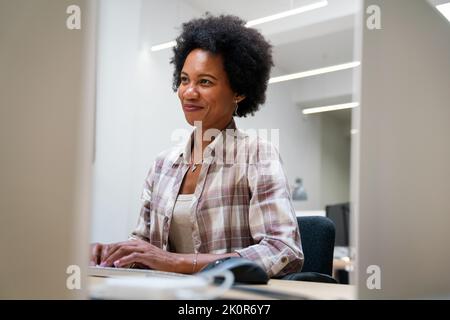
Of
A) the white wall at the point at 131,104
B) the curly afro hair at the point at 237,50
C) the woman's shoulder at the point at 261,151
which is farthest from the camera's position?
the white wall at the point at 131,104

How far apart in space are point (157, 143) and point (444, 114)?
2.58 m

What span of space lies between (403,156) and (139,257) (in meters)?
0.64

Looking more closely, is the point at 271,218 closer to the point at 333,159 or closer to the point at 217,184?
the point at 217,184

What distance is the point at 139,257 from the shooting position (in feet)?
3.30

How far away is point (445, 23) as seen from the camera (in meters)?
0.73

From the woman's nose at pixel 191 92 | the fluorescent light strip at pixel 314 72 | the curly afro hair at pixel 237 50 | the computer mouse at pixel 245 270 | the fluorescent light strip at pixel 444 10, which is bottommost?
the computer mouse at pixel 245 270

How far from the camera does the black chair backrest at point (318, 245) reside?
1.29 metres

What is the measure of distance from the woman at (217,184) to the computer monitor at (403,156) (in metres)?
0.44

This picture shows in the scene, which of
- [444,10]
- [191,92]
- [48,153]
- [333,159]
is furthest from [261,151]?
[333,159]

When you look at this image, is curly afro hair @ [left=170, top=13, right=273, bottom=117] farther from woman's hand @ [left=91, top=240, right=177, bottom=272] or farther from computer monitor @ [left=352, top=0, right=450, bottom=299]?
computer monitor @ [left=352, top=0, right=450, bottom=299]

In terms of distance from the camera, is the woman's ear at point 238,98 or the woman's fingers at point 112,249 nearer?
the woman's fingers at point 112,249

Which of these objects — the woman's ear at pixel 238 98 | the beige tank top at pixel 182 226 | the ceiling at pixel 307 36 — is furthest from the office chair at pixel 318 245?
the ceiling at pixel 307 36

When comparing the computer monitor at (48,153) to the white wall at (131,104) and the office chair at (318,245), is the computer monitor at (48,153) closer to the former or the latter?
the office chair at (318,245)
